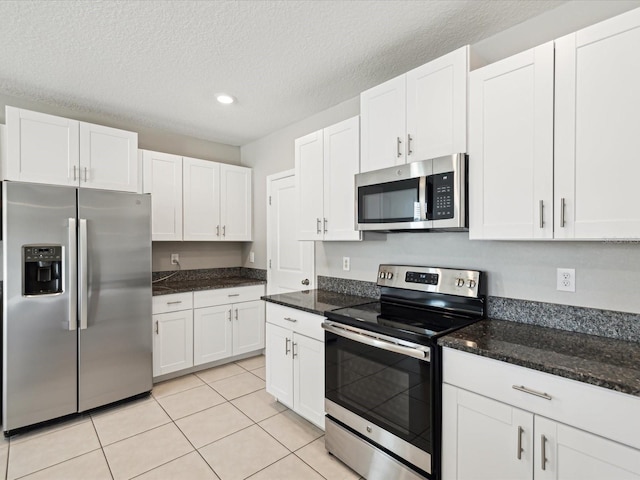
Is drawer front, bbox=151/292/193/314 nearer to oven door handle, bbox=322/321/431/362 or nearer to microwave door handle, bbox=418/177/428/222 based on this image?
oven door handle, bbox=322/321/431/362

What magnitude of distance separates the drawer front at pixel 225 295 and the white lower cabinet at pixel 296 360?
0.99 metres

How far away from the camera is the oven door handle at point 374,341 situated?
60.8 inches

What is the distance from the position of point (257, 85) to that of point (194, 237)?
5.85 ft

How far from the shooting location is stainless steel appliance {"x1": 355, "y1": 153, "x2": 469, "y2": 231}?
1.75 meters

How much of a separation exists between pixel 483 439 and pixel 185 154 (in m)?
3.85

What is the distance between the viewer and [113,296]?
2643 millimetres

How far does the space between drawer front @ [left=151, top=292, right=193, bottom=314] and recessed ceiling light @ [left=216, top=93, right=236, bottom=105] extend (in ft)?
6.05

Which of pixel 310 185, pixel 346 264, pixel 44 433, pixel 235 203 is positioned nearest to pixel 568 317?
pixel 346 264

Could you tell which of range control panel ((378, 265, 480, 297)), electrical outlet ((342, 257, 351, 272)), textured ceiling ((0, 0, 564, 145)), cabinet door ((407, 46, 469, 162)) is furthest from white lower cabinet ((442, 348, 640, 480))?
textured ceiling ((0, 0, 564, 145))

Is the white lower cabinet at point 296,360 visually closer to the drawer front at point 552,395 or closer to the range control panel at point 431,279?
the range control panel at point 431,279

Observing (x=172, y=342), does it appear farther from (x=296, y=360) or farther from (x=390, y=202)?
(x=390, y=202)

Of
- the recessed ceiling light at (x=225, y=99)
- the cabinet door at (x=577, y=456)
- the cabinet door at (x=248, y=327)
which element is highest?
the recessed ceiling light at (x=225, y=99)

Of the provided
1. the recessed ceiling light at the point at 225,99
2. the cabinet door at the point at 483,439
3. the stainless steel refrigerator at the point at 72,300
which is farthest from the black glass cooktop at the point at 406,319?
the recessed ceiling light at the point at 225,99

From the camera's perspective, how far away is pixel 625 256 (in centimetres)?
151
